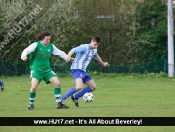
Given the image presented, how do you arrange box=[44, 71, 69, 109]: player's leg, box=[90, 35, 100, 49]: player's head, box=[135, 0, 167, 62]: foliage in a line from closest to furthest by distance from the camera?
box=[44, 71, 69, 109]: player's leg, box=[90, 35, 100, 49]: player's head, box=[135, 0, 167, 62]: foliage

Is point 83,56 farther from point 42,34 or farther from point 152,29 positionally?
point 152,29

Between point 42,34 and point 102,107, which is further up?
point 42,34

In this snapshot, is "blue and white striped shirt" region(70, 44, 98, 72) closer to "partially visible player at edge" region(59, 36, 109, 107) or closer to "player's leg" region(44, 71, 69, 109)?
"partially visible player at edge" region(59, 36, 109, 107)

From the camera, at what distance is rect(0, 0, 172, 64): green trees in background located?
124 ft

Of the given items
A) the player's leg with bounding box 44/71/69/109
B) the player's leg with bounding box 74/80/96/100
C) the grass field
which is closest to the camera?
the grass field

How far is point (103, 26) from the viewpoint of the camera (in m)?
39.6

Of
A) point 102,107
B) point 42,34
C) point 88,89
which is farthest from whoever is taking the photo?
point 88,89

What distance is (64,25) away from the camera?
39312 millimetres

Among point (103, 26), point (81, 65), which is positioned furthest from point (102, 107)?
point (103, 26)

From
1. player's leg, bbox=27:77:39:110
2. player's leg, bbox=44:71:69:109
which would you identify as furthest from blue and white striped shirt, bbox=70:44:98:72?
player's leg, bbox=27:77:39:110

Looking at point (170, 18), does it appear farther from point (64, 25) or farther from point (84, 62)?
point (84, 62)

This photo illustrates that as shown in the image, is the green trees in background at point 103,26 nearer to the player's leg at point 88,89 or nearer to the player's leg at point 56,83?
the player's leg at point 88,89

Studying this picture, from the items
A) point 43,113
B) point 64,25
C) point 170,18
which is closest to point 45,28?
point 64,25

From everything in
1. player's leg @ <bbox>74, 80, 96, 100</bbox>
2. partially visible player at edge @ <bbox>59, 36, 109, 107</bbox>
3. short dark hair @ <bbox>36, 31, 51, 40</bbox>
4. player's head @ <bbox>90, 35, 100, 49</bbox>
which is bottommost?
player's leg @ <bbox>74, 80, 96, 100</bbox>
